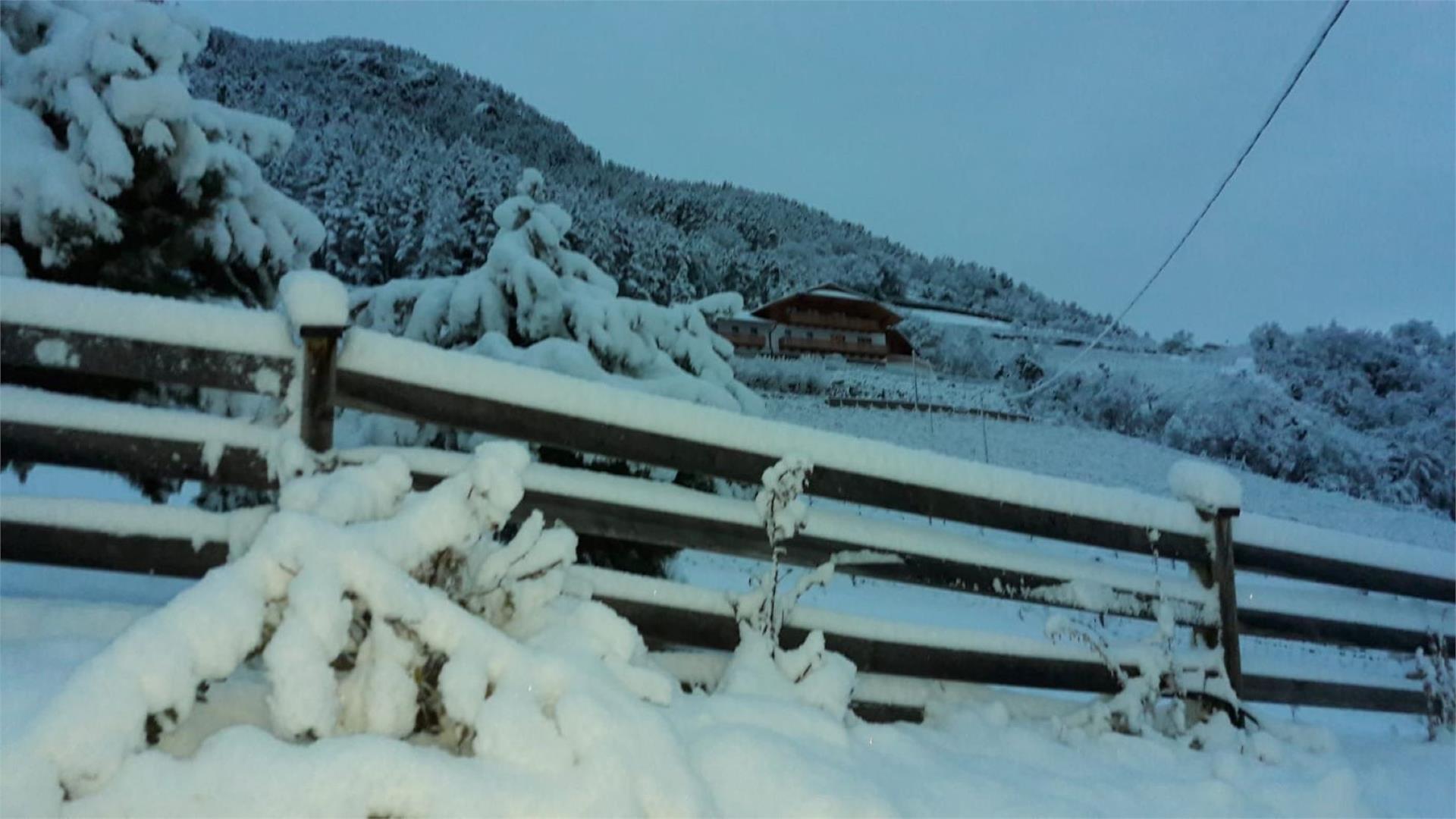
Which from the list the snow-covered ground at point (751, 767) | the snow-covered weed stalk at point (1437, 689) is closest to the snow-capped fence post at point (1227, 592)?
the snow-covered ground at point (751, 767)

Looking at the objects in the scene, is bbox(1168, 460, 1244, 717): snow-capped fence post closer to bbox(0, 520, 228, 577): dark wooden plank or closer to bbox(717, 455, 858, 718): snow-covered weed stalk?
bbox(717, 455, 858, 718): snow-covered weed stalk

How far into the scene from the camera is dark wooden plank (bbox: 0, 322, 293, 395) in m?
1.96

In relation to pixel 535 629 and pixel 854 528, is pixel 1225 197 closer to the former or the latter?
pixel 854 528

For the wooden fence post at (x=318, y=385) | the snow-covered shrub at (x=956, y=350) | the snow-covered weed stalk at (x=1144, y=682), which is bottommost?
the snow-covered weed stalk at (x=1144, y=682)

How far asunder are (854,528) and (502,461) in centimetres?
150

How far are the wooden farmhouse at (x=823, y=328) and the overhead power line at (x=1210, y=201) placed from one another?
62.5 inches

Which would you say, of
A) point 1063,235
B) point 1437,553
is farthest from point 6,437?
point 1063,235

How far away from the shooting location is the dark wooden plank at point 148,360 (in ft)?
6.45

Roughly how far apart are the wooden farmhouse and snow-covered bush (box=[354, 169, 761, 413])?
9.71 ft

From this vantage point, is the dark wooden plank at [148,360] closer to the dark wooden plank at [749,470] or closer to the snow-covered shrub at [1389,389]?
the dark wooden plank at [749,470]

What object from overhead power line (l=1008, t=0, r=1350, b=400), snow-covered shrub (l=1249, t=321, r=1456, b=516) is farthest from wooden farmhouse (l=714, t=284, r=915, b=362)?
snow-covered shrub (l=1249, t=321, r=1456, b=516)

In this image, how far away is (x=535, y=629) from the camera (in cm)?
160

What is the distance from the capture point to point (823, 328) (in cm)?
896

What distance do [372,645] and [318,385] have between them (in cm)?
103
